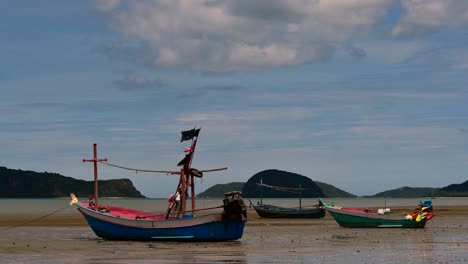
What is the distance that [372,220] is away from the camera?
57.1 metres

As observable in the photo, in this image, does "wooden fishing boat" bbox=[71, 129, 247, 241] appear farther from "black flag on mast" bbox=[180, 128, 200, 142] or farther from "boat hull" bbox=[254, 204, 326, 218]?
"boat hull" bbox=[254, 204, 326, 218]

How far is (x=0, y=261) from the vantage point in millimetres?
31047

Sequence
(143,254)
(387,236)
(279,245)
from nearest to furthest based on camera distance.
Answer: (143,254) → (279,245) → (387,236)

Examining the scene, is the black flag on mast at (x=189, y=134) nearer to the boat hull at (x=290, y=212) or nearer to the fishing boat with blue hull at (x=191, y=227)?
the fishing boat with blue hull at (x=191, y=227)

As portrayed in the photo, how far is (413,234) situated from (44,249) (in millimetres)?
23364

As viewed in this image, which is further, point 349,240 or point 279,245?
point 349,240

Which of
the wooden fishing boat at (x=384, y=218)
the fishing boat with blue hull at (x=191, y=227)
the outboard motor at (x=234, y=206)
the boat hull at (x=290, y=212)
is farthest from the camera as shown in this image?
the boat hull at (x=290, y=212)

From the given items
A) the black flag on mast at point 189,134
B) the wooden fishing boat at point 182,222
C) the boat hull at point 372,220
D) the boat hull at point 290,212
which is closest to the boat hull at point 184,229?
the wooden fishing boat at point 182,222

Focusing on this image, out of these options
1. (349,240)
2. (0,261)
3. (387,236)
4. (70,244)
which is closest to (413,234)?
(387,236)

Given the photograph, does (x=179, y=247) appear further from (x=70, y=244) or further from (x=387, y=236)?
(x=387, y=236)

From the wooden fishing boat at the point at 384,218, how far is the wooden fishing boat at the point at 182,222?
57.2ft

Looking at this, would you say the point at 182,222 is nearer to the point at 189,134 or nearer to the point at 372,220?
the point at 189,134

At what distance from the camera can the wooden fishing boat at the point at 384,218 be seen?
56.3 m

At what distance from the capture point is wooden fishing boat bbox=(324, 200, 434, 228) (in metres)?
56.3
